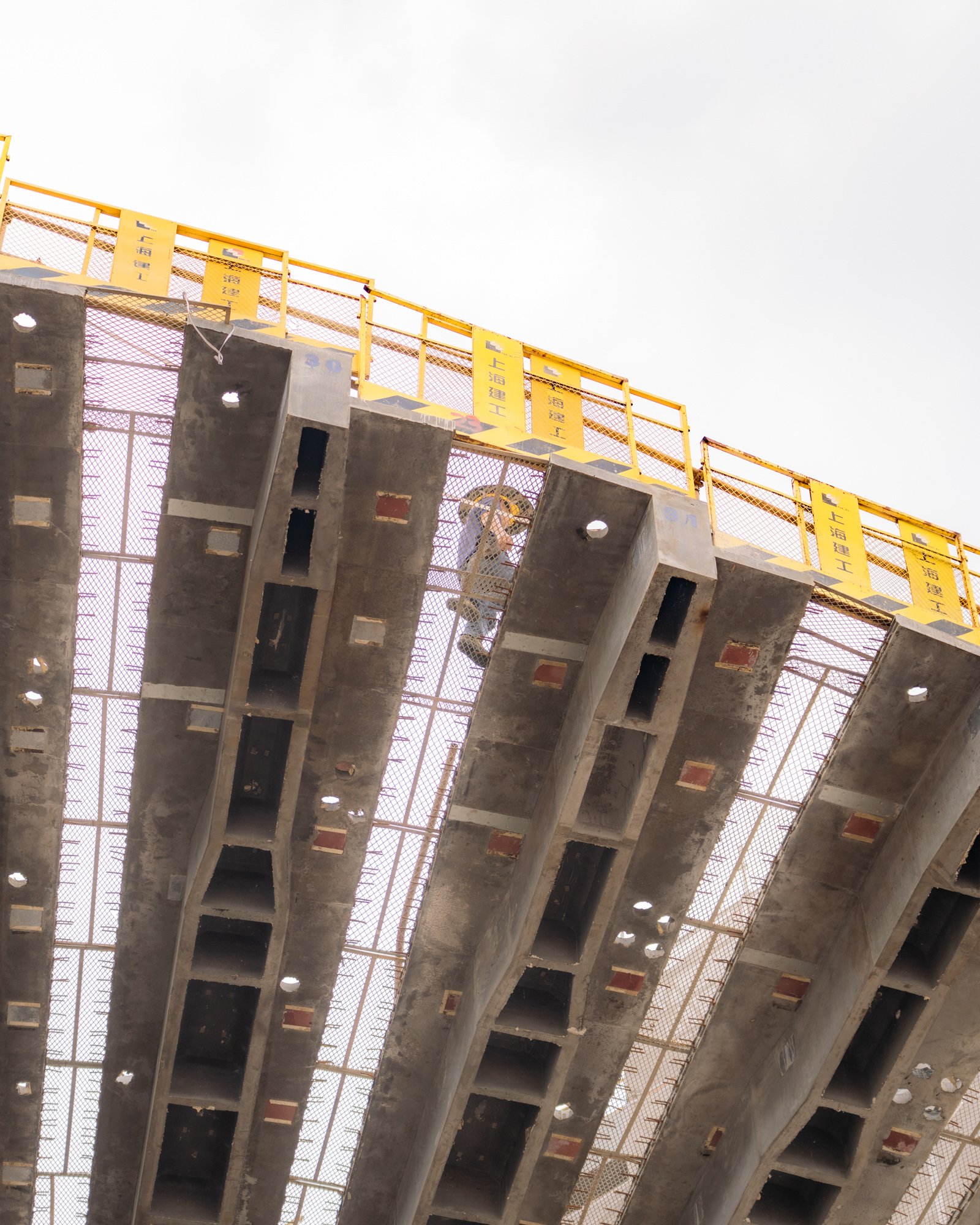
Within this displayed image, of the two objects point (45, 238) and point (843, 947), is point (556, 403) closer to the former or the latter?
point (45, 238)

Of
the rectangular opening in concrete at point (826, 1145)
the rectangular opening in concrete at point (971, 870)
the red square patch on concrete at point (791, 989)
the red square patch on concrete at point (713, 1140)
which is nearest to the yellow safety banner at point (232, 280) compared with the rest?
the rectangular opening in concrete at point (971, 870)

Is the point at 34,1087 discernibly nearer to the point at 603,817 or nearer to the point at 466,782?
the point at 466,782

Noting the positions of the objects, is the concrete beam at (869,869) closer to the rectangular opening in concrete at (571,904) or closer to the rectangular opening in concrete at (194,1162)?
the rectangular opening in concrete at (571,904)

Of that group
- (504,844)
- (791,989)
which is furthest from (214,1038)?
A: (791,989)

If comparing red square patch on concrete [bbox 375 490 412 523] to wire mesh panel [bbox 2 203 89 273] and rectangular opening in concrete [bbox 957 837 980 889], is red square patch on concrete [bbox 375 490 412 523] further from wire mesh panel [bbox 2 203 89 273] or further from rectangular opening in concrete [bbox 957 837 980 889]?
rectangular opening in concrete [bbox 957 837 980 889]

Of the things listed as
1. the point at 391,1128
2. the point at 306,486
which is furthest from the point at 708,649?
the point at 391,1128

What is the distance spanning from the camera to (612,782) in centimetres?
1739

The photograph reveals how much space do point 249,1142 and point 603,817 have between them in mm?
8598

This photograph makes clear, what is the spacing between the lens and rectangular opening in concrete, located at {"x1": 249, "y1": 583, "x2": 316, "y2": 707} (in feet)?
53.9

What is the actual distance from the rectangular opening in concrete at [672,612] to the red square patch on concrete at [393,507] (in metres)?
3.35

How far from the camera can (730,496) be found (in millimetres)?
17203

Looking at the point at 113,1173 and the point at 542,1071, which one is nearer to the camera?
the point at 542,1071

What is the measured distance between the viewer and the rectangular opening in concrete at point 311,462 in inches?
588

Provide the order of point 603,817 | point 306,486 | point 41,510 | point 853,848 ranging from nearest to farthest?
point 306,486 < point 41,510 < point 603,817 < point 853,848
